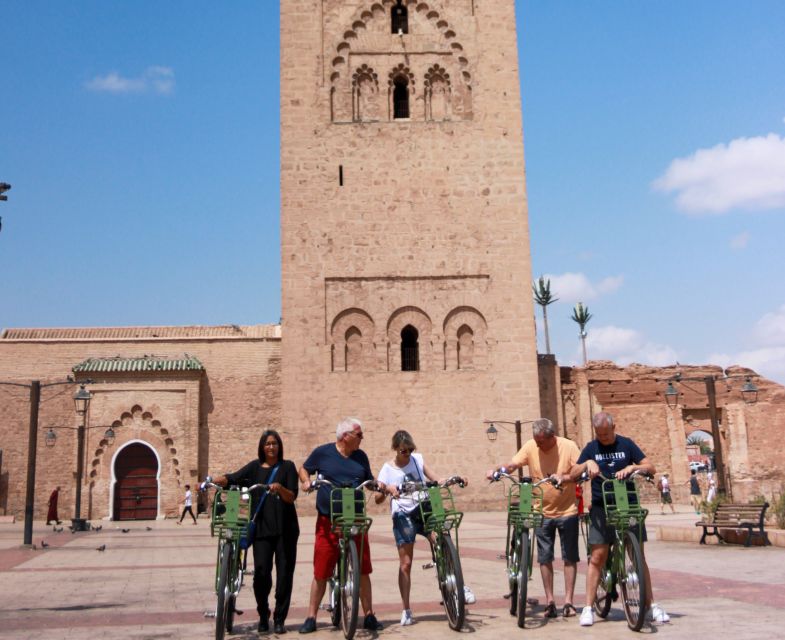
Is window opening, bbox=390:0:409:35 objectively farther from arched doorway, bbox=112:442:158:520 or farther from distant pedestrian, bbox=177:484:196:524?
distant pedestrian, bbox=177:484:196:524

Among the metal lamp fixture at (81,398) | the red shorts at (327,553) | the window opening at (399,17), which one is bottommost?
the red shorts at (327,553)

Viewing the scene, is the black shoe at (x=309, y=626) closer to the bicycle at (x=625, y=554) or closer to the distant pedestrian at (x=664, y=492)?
the bicycle at (x=625, y=554)

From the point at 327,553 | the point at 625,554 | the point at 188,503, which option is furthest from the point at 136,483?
the point at 625,554

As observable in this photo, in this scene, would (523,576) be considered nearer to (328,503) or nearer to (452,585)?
(452,585)

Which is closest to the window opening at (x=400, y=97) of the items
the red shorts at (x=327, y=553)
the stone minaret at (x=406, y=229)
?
the stone minaret at (x=406, y=229)

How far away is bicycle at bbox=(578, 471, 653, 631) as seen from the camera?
5750mm

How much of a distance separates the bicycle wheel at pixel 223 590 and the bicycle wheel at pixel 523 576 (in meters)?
1.94

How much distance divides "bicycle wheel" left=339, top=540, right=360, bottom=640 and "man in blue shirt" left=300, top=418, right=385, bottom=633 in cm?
11

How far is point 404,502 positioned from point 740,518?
6.96 m

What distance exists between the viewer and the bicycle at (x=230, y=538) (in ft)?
18.2

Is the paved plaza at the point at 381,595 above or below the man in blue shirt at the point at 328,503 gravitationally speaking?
below

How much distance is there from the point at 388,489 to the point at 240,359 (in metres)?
20.6

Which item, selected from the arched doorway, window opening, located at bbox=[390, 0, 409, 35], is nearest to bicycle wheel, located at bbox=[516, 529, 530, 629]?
the arched doorway

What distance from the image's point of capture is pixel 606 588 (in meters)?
6.29
